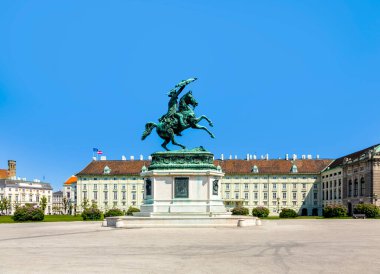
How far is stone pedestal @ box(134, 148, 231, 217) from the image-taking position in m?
38.2

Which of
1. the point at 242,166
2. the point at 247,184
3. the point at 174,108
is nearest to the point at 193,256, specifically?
the point at 174,108

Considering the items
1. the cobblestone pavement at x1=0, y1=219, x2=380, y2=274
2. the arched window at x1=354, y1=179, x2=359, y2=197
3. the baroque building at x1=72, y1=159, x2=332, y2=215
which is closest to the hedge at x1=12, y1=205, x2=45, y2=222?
the cobblestone pavement at x1=0, y1=219, x2=380, y2=274

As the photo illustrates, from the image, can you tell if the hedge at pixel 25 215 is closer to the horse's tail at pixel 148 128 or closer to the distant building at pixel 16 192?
the horse's tail at pixel 148 128

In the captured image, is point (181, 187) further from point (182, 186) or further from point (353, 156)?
point (353, 156)

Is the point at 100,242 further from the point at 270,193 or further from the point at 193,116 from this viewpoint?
the point at 270,193

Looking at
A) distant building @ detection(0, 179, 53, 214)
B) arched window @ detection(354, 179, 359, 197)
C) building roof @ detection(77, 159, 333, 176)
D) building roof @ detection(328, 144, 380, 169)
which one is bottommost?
distant building @ detection(0, 179, 53, 214)

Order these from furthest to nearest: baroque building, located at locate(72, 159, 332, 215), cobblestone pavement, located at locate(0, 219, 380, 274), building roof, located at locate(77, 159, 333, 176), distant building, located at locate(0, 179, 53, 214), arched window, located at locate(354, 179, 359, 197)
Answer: distant building, located at locate(0, 179, 53, 214) → building roof, located at locate(77, 159, 333, 176) → baroque building, located at locate(72, 159, 332, 215) → arched window, located at locate(354, 179, 359, 197) → cobblestone pavement, located at locate(0, 219, 380, 274)

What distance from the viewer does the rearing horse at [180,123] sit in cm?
4106

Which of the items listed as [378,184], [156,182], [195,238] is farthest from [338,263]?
[378,184]

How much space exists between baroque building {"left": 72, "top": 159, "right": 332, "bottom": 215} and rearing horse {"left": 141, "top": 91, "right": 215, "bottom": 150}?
93.2m

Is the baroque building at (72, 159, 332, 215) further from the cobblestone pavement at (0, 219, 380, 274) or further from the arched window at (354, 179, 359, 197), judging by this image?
the cobblestone pavement at (0, 219, 380, 274)

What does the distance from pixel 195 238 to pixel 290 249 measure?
6290 mm

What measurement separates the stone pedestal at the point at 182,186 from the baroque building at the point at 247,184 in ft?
312

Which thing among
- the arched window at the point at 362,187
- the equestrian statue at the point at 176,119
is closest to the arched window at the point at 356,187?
the arched window at the point at 362,187
